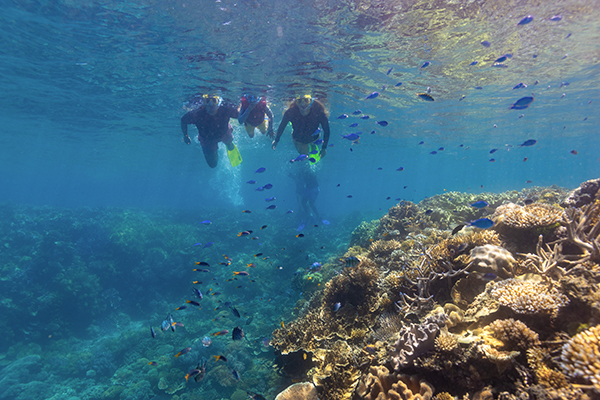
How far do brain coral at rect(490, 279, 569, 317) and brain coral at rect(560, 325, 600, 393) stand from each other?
649mm

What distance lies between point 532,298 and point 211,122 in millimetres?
12845

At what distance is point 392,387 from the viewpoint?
127 inches

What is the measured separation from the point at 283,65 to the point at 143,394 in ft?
56.9

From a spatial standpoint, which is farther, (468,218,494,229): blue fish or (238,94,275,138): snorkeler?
(238,94,275,138): snorkeler

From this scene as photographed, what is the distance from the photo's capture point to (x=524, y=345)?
283 centimetres

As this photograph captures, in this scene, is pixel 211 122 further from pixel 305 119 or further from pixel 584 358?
pixel 584 358

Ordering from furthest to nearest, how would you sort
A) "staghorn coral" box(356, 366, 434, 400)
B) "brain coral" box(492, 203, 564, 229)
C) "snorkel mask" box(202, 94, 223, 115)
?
"snorkel mask" box(202, 94, 223, 115) < "brain coral" box(492, 203, 564, 229) < "staghorn coral" box(356, 366, 434, 400)

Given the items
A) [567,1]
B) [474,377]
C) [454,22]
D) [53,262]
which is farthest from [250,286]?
[567,1]

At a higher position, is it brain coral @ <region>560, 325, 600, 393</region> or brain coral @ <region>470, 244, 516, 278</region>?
brain coral @ <region>470, 244, 516, 278</region>

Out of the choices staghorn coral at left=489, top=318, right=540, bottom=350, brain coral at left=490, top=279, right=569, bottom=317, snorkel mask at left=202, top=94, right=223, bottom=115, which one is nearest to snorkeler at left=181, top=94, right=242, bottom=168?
snorkel mask at left=202, top=94, right=223, bottom=115

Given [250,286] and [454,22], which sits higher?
[454,22]

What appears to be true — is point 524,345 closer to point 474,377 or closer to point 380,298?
point 474,377

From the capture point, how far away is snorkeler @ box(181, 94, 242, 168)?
11.1 meters

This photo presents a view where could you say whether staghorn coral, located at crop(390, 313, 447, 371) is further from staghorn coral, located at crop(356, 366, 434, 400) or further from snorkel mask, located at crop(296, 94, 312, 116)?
snorkel mask, located at crop(296, 94, 312, 116)
